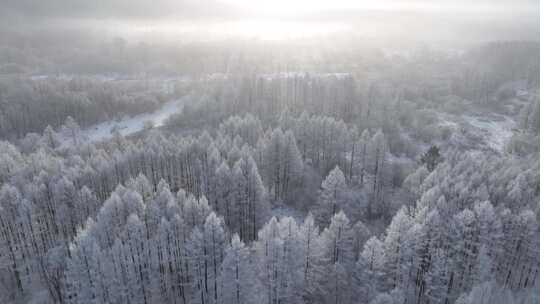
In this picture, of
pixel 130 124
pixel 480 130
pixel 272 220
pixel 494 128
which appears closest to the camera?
pixel 272 220

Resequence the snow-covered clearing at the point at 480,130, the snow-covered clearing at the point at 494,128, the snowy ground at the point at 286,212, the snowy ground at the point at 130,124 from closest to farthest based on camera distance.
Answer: the snowy ground at the point at 286,212
the snow-covered clearing at the point at 480,130
the snow-covered clearing at the point at 494,128
the snowy ground at the point at 130,124

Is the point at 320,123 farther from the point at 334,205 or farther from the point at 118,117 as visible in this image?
the point at 118,117

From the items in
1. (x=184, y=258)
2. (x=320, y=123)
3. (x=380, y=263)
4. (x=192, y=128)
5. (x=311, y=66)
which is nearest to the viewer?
(x=380, y=263)

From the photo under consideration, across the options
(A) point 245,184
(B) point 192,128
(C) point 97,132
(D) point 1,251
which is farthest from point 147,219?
(C) point 97,132

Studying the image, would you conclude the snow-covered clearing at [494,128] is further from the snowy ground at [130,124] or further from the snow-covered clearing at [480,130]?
the snowy ground at [130,124]

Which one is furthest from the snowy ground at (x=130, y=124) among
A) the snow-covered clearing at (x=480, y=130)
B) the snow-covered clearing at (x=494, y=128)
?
the snow-covered clearing at (x=494, y=128)

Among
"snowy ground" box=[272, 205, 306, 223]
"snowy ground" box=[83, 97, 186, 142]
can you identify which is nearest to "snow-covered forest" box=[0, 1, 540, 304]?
"snowy ground" box=[272, 205, 306, 223]

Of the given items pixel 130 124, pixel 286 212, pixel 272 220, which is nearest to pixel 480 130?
pixel 286 212

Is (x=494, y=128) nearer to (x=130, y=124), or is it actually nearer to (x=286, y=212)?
(x=286, y=212)
